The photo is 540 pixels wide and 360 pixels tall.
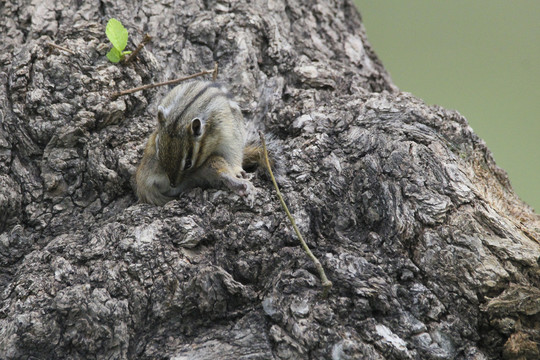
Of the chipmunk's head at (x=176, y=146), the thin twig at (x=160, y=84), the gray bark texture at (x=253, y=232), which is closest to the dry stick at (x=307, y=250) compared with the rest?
the gray bark texture at (x=253, y=232)

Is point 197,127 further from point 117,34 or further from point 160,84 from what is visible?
point 117,34

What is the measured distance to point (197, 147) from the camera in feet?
9.57

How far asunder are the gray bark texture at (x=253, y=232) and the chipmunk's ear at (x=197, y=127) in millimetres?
301

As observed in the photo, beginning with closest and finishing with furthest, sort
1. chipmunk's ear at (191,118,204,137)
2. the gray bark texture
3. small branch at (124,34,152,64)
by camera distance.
A: the gray bark texture < chipmunk's ear at (191,118,204,137) < small branch at (124,34,152,64)

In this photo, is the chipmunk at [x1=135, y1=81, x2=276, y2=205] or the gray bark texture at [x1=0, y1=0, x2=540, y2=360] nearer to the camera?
the gray bark texture at [x1=0, y1=0, x2=540, y2=360]

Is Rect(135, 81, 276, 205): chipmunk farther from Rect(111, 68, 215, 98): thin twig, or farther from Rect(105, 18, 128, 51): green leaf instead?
Rect(105, 18, 128, 51): green leaf

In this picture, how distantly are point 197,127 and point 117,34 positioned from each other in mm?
653

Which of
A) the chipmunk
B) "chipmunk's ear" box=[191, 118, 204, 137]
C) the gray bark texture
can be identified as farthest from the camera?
"chipmunk's ear" box=[191, 118, 204, 137]

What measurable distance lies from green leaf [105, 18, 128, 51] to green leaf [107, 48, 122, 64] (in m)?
0.02

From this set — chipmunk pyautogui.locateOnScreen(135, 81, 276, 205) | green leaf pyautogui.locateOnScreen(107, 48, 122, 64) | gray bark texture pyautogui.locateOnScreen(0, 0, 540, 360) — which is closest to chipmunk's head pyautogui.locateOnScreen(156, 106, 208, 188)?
chipmunk pyautogui.locateOnScreen(135, 81, 276, 205)

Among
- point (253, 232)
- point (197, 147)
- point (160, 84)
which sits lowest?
point (253, 232)

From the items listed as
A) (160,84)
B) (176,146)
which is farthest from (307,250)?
(160,84)

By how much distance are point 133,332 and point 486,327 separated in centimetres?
139

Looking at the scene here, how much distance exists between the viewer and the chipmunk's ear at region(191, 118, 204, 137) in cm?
287
